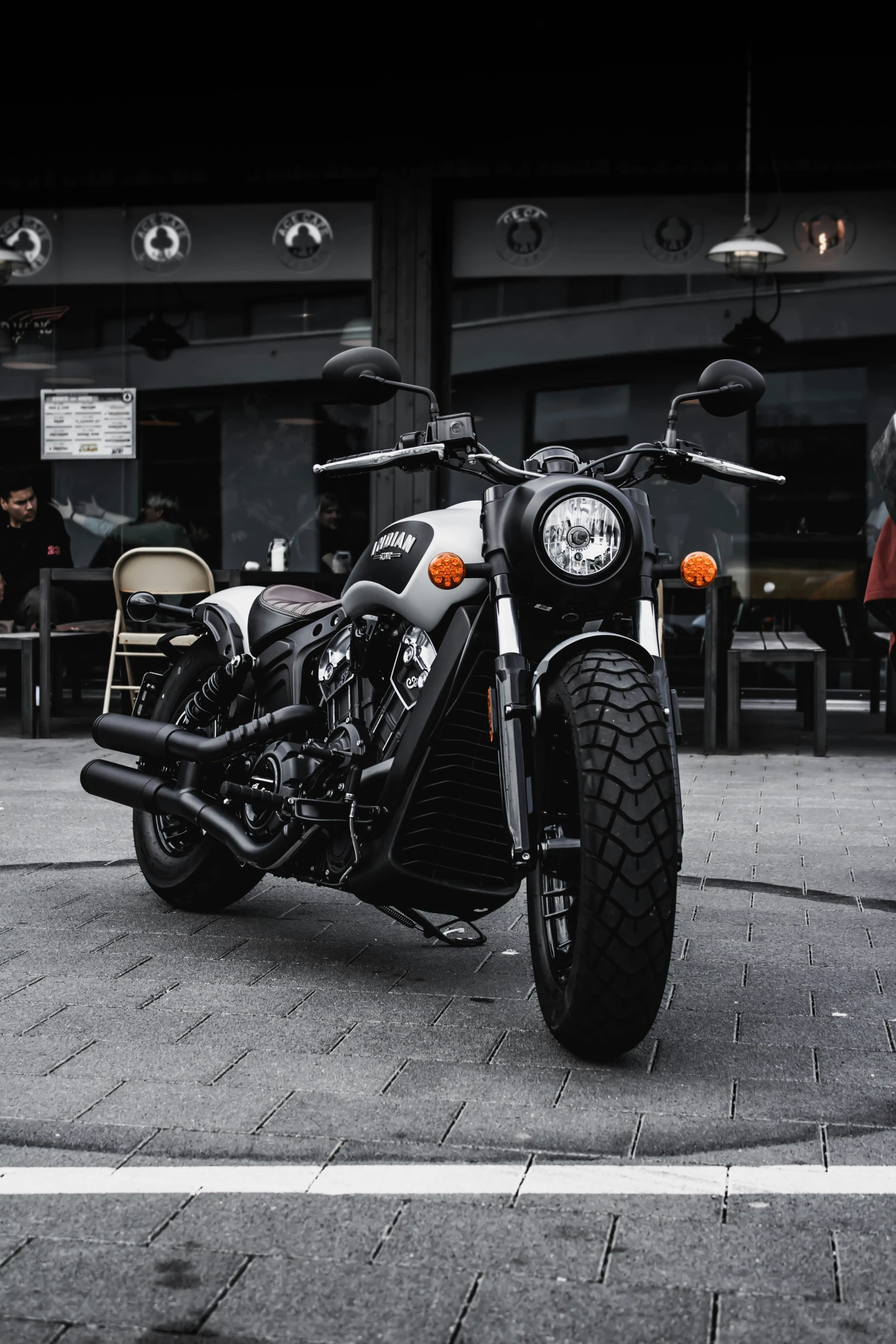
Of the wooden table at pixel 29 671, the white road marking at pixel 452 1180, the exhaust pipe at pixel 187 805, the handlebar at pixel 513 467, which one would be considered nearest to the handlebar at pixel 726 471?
the handlebar at pixel 513 467

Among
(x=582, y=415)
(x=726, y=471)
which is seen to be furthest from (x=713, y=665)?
(x=726, y=471)

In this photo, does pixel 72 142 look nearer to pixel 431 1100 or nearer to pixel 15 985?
pixel 15 985

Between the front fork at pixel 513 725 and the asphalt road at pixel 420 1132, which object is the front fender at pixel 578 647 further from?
the asphalt road at pixel 420 1132

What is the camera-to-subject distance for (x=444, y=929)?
4.20m

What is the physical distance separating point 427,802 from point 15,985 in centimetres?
109

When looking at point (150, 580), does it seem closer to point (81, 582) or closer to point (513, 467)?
point (81, 582)

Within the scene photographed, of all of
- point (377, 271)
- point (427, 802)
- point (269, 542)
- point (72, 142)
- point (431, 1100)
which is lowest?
point (431, 1100)

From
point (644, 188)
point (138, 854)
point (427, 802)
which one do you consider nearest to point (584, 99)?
point (644, 188)

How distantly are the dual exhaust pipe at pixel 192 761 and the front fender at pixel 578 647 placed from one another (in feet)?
2.80

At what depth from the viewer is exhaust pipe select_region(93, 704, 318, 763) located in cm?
394

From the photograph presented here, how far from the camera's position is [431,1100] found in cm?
286

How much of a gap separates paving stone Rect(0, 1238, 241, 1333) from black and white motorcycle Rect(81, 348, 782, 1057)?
102 centimetres

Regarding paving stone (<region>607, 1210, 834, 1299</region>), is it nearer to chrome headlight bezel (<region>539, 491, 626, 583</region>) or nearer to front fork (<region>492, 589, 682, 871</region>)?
front fork (<region>492, 589, 682, 871</region>)

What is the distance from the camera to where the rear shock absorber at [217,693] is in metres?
4.27
